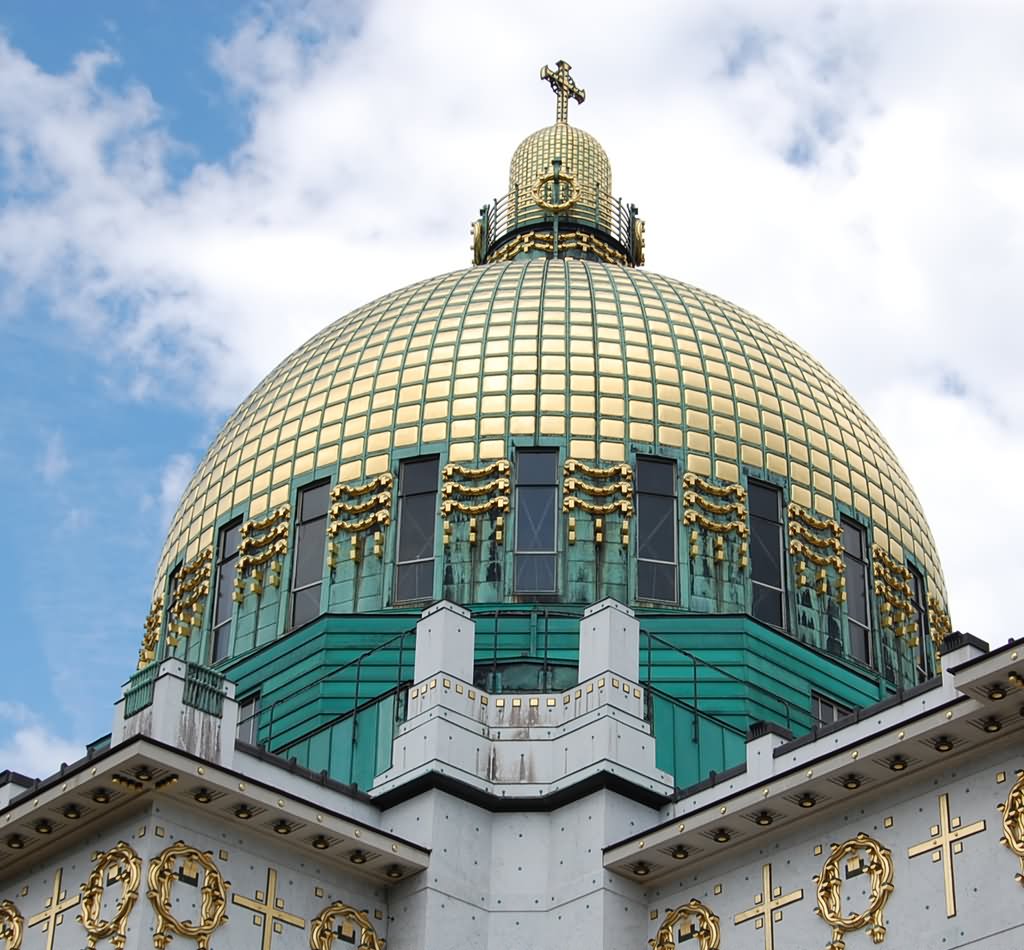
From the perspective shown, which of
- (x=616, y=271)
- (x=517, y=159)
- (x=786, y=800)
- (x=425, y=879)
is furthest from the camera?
(x=517, y=159)

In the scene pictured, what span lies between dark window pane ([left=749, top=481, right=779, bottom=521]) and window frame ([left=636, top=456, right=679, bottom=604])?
4.77 ft

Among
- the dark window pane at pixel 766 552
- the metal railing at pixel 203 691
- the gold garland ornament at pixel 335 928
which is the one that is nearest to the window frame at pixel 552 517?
the dark window pane at pixel 766 552

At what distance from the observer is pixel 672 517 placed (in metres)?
39.2

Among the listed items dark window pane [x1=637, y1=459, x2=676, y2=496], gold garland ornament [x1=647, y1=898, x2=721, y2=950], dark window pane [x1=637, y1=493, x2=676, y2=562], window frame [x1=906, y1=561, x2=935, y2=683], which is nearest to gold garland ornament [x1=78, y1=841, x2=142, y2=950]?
gold garland ornament [x1=647, y1=898, x2=721, y2=950]

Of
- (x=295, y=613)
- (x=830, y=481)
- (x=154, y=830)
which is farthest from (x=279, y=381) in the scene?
(x=154, y=830)

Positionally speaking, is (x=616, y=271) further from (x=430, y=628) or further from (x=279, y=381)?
(x=430, y=628)

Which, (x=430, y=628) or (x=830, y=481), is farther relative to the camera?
(x=830, y=481)

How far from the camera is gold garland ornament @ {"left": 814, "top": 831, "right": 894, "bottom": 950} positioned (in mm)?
28047

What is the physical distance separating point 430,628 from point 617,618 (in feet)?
8.59

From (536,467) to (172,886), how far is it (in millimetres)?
12395

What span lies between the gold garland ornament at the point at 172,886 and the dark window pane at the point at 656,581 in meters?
10.8

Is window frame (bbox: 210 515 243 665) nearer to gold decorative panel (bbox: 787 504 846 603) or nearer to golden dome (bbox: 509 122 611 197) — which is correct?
gold decorative panel (bbox: 787 504 846 603)

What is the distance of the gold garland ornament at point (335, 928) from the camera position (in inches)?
1196

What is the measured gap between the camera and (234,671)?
39688 millimetres
